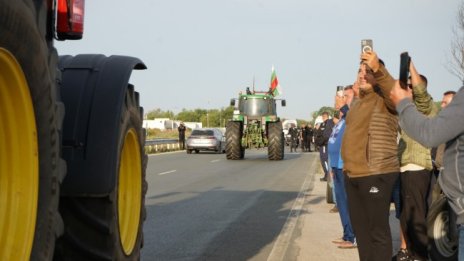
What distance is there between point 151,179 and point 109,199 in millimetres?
12611

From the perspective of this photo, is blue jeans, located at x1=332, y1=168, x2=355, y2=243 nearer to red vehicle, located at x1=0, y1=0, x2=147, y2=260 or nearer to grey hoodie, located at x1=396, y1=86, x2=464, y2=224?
red vehicle, located at x1=0, y1=0, x2=147, y2=260

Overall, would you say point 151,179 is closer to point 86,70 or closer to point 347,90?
point 347,90

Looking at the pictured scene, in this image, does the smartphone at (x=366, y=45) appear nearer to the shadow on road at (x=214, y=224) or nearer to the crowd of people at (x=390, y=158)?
the crowd of people at (x=390, y=158)

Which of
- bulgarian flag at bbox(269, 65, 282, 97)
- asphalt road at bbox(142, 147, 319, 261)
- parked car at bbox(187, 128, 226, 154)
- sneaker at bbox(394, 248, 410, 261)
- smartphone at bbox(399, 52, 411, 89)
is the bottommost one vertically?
asphalt road at bbox(142, 147, 319, 261)

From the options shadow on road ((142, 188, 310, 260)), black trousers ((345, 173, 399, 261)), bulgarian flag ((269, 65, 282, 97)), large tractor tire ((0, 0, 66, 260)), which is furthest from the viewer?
bulgarian flag ((269, 65, 282, 97))

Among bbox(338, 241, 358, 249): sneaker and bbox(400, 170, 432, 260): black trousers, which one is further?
bbox(338, 241, 358, 249): sneaker

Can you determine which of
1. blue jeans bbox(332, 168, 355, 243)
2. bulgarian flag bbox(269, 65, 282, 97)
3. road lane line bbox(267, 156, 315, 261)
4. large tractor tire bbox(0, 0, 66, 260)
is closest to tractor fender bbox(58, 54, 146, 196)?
large tractor tire bbox(0, 0, 66, 260)

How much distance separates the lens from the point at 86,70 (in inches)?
159

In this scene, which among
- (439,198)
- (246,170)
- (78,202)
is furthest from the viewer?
(246,170)

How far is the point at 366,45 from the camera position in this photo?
4574mm

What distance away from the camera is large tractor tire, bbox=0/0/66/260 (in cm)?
267

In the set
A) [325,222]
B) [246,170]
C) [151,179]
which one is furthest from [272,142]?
[325,222]

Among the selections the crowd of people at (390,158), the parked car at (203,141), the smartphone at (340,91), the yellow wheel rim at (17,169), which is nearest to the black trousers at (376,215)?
the crowd of people at (390,158)

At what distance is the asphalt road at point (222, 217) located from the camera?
6984mm
